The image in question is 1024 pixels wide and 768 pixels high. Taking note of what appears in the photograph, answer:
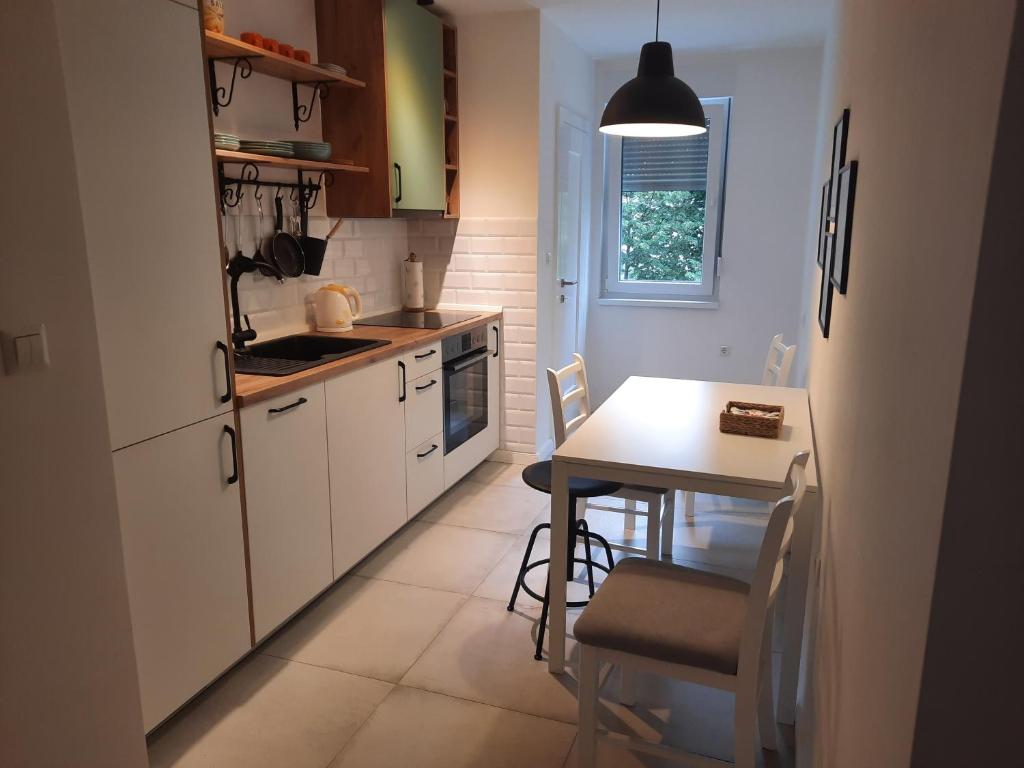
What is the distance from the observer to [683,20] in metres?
4.06

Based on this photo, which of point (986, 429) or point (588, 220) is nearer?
point (986, 429)

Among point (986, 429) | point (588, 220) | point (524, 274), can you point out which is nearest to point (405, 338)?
point (524, 274)

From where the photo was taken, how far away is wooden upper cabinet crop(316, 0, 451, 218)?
3357 millimetres

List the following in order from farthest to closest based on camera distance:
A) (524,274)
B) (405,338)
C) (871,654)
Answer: (524,274)
(405,338)
(871,654)

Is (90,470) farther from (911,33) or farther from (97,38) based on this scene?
(911,33)

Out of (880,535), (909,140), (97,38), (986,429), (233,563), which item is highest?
(97,38)

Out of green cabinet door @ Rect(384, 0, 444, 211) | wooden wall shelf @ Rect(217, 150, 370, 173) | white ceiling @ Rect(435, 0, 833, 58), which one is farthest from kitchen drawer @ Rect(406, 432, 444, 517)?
white ceiling @ Rect(435, 0, 833, 58)

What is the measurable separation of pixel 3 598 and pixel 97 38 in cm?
123

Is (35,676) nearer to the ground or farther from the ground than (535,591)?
farther from the ground

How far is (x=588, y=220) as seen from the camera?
17.2ft

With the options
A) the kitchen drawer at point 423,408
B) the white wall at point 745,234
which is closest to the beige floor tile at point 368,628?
the kitchen drawer at point 423,408

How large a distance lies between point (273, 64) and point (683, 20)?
236 centimetres

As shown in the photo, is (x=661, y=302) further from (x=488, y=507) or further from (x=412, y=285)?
(x=488, y=507)

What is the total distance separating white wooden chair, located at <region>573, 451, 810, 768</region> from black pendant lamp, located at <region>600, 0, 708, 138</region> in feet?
4.51
